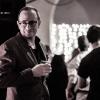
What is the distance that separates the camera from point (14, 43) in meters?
1.90

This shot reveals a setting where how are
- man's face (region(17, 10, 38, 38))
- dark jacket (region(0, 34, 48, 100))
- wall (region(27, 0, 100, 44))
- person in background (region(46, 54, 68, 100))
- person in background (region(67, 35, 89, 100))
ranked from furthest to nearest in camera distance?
wall (region(27, 0, 100, 44))
person in background (region(46, 54, 68, 100))
person in background (region(67, 35, 89, 100))
man's face (region(17, 10, 38, 38))
dark jacket (region(0, 34, 48, 100))

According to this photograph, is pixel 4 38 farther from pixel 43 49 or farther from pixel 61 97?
pixel 61 97

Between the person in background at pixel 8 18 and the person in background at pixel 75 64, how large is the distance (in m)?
0.88

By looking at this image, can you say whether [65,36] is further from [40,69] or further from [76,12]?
[40,69]

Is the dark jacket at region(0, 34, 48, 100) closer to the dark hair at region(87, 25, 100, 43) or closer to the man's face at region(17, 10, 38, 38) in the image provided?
the man's face at region(17, 10, 38, 38)

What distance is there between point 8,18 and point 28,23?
3.38 ft

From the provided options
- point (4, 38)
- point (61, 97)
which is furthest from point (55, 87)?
point (4, 38)

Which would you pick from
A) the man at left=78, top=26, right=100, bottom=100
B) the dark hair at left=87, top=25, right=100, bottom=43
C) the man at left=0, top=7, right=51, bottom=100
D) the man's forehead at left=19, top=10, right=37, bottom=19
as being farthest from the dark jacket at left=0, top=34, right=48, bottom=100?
the dark hair at left=87, top=25, right=100, bottom=43

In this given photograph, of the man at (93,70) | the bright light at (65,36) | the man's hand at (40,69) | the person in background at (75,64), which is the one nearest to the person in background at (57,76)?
the person in background at (75,64)

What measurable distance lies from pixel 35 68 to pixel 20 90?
0.16 metres

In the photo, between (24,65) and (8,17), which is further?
(8,17)

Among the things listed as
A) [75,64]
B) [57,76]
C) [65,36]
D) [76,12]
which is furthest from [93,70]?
[76,12]

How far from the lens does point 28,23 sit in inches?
75.2

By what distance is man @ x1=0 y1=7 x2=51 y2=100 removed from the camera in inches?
71.4
